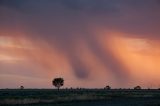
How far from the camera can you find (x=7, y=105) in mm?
68312

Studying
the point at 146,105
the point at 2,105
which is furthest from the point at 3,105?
the point at 146,105

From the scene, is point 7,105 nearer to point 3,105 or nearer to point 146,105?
point 3,105

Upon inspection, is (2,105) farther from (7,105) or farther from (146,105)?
(146,105)

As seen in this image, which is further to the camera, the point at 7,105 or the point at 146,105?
the point at 146,105

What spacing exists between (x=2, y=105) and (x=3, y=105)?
6.2 inches

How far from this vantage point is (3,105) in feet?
222

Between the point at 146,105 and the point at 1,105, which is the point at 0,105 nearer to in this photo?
the point at 1,105

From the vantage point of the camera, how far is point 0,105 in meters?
67.4

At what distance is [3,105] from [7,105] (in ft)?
2.57

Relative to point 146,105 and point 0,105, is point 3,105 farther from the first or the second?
point 146,105

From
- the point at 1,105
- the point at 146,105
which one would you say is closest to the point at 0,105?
the point at 1,105

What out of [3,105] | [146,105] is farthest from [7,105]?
[146,105]

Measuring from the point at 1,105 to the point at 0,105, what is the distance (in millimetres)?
184

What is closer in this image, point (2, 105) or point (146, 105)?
point (2, 105)
